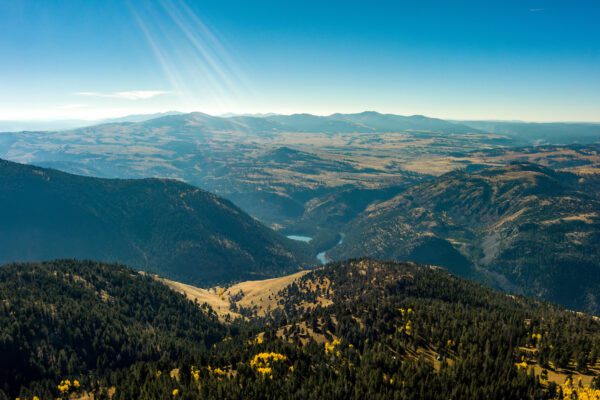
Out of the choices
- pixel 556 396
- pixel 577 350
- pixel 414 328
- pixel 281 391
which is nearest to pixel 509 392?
pixel 556 396

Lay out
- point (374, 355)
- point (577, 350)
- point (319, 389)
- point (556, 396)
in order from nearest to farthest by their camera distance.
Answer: point (556, 396)
point (319, 389)
point (577, 350)
point (374, 355)

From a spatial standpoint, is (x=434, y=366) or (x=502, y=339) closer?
(x=434, y=366)

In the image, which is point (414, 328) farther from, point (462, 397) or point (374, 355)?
point (462, 397)

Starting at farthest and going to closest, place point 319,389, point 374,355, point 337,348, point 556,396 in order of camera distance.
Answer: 1. point 337,348
2. point 374,355
3. point 319,389
4. point 556,396

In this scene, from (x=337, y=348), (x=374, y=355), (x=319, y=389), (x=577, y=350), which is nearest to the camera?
(x=319, y=389)

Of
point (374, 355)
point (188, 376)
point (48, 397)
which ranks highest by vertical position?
point (374, 355)

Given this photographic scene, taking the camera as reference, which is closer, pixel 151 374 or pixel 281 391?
pixel 281 391

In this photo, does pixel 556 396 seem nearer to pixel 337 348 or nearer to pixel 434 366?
pixel 434 366

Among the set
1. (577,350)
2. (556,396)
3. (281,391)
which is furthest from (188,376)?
(577,350)

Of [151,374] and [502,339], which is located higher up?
[502,339]
